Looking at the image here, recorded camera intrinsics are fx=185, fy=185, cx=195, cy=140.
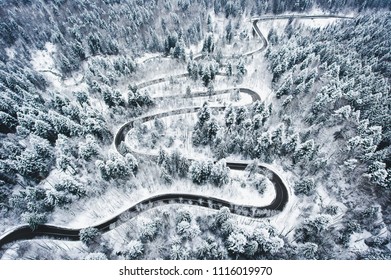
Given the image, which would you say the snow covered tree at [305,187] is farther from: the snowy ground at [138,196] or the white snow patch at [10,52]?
the white snow patch at [10,52]

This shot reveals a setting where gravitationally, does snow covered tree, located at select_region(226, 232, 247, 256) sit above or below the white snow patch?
below

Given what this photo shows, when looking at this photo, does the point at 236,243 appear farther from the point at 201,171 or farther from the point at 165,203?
the point at 165,203

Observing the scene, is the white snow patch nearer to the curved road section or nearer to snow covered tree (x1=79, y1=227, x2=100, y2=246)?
the curved road section

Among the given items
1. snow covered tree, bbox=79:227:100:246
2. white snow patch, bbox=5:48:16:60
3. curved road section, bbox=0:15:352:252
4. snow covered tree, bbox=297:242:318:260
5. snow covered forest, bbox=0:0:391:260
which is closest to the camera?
snow covered tree, bbox=297:242:318:260

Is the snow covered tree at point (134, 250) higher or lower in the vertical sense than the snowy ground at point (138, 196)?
lower

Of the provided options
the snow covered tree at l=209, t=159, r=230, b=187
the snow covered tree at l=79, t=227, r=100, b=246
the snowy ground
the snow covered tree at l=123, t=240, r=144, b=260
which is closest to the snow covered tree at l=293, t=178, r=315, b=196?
the snowy ground

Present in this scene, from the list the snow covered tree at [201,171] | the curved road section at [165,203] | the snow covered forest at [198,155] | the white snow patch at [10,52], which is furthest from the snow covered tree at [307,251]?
the white snow patch at [10,52]

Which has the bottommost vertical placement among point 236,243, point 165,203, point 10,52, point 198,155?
point 236,243

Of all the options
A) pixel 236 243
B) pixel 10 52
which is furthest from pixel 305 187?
pixel 10 52
